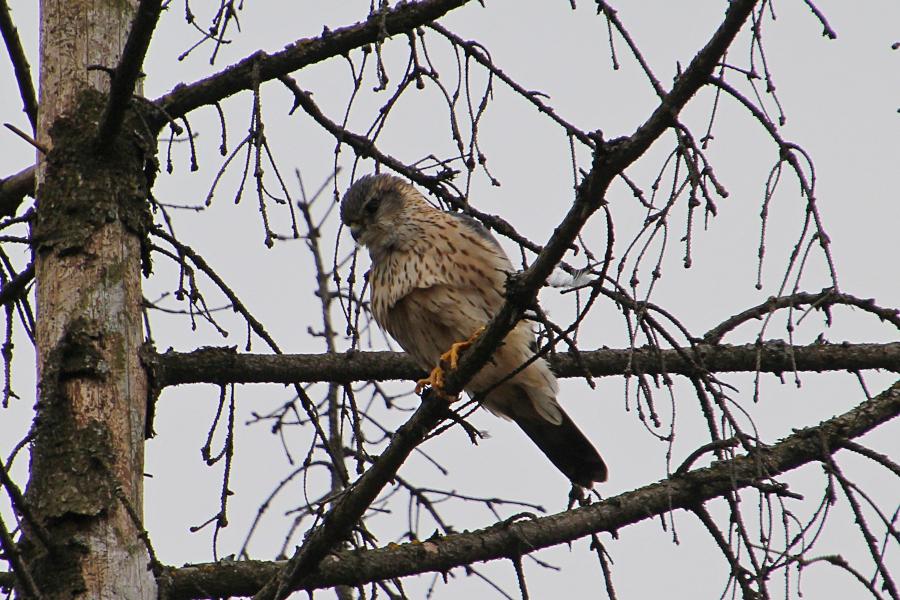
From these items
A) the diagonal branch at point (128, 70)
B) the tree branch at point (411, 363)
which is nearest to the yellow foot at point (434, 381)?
the tree branch at point (411, 363)

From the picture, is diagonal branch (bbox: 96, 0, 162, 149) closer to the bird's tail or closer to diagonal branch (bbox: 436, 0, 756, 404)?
diagonal branch (bbox: 436, 0, 756, 404)

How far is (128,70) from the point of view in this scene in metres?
2.89

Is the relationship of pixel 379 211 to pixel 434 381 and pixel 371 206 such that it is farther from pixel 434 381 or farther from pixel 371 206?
pixel 434 381

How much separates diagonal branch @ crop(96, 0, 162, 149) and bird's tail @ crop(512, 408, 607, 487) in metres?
2.12

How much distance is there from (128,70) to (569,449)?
7.72 ft

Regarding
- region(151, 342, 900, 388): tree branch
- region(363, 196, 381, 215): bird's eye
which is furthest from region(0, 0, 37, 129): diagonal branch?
region(363, 196, 381, 215): bird's eye

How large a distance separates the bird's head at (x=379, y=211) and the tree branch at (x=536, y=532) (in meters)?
1.56

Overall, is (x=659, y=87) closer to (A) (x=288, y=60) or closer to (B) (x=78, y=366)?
(A) (x=288, y=60)

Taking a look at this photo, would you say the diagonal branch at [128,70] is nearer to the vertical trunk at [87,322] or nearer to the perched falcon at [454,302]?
the vertical trunk at [87,322]

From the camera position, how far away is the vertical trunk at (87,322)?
2709mm

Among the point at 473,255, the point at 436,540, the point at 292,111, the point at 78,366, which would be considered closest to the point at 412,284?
the point at 473,255

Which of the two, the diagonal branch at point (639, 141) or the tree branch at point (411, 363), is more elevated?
the tree branch at point (411, 363)

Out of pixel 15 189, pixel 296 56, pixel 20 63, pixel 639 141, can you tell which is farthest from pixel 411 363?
pixel 639 141

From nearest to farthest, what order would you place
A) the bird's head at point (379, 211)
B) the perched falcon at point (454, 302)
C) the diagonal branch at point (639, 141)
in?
the diagonal branch at point (639, 141)
the perched falcon at point (454, 302)
the bird's head at point (379, 211)
